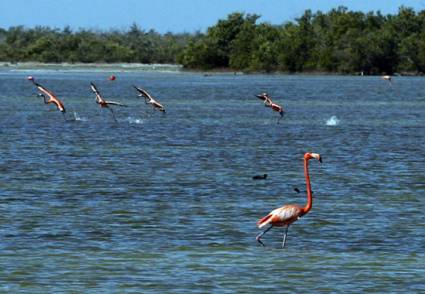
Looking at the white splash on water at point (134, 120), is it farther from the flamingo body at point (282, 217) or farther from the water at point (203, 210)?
the flamingo body at point (282, 217)

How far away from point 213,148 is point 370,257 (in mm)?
20967

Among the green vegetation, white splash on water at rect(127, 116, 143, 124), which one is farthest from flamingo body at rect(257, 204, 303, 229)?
the green vegetation

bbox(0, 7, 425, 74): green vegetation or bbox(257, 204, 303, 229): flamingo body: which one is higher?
bbox(257, 204, 303, 229): flamingo body

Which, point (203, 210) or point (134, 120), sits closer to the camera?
point (203, 210)

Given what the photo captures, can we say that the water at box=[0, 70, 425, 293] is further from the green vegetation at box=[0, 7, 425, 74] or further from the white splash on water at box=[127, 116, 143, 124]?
the green vegetation at box=[0, 7, 425, 74]

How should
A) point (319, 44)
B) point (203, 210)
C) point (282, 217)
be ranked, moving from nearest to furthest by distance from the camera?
point (282, 217) → point (203, 210) → point (319, 44)

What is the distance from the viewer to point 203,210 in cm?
2370

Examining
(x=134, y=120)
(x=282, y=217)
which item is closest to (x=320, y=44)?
(x=134, y=120)

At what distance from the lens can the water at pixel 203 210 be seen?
57.5 ft

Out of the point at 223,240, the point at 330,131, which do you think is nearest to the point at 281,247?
the point at 223,240

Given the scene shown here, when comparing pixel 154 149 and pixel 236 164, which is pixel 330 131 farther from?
pixel 236 164

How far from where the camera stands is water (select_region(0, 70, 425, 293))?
17.5 meters

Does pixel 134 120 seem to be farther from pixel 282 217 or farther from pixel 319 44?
pixel 319 44

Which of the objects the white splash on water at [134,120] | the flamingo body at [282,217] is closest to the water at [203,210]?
the flamingo body at [282,217]
